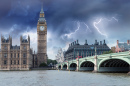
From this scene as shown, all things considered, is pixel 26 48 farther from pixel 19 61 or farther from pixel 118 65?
pixel 118 65

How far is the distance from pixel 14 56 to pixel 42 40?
38.2 metres

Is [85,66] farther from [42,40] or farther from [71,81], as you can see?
[42,40]

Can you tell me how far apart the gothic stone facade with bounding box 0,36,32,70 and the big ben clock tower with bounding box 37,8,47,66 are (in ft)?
91.2

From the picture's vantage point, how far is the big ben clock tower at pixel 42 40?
16625 centimetres

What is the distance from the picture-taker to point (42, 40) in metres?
171

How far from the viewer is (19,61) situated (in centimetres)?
13688

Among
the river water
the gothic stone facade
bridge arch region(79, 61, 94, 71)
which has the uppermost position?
the gothic stone facade

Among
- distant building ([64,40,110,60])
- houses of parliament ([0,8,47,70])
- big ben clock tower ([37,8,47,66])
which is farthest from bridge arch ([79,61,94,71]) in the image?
distant building ([64,40,110,60])

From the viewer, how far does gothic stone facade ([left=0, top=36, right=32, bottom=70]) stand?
135750mm

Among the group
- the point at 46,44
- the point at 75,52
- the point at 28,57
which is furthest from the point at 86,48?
the point at 28,57

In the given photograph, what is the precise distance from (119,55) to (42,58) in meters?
115

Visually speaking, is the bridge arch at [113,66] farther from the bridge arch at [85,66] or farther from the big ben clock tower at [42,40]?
the big ben clock tower at [42,40]

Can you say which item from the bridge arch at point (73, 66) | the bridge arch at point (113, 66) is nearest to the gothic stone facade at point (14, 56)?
the bridge arch at point (73, 66)

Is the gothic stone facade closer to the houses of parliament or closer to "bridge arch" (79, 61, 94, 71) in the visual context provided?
the houses of parliament
